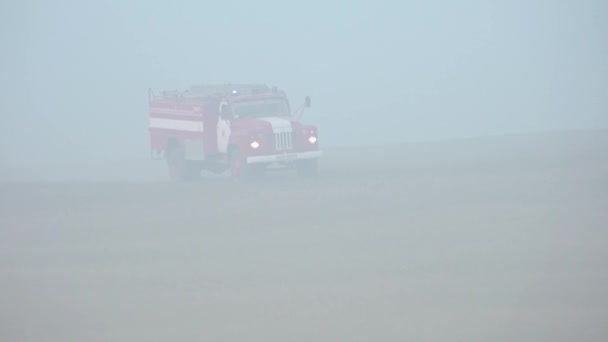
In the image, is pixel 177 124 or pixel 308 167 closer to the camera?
pixel 308 167

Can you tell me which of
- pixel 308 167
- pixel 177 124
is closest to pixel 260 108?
pixel 308 167

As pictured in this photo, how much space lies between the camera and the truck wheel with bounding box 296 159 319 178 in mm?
23953

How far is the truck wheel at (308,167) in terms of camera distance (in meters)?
24.0

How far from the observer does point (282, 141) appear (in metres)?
23.4

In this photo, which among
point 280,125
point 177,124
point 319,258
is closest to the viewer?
point 319,258

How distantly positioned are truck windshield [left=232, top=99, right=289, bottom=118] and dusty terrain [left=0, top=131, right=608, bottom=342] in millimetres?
1750

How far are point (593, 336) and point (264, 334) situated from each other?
10.9 ft

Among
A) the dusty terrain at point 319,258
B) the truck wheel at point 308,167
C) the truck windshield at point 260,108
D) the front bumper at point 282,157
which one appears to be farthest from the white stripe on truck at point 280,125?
the dusty terrain at point 319,258

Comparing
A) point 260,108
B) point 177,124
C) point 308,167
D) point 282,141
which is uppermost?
point 260,108

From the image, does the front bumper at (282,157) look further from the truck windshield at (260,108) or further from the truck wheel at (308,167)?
the truck windshield at (260,108)

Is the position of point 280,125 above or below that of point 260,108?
below

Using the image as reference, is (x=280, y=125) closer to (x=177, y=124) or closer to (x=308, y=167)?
(x=308, y=167)

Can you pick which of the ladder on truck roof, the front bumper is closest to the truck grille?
the front bumper

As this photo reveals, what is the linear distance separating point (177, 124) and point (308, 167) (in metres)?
3.88
